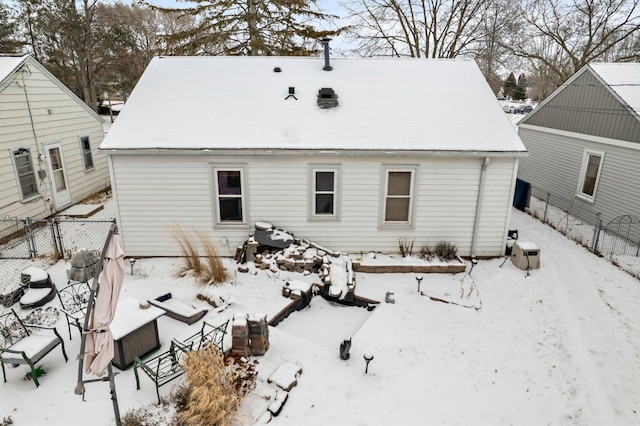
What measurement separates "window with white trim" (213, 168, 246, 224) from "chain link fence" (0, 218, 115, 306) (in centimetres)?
281

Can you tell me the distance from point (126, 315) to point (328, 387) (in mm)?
3239

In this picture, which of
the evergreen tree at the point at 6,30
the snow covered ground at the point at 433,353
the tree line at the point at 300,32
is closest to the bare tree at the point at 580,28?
Result: the tree line at the point at 300,32

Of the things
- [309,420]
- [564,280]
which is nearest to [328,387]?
[309,420]

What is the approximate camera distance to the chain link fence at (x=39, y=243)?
377 inches

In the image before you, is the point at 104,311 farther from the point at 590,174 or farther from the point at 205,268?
the point at 590,174

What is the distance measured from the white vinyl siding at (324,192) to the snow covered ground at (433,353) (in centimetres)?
189

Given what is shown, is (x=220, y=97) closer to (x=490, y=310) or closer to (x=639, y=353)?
(x=490, y=310)

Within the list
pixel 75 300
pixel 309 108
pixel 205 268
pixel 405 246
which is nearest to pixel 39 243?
pixel 75 300

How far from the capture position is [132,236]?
10266mm

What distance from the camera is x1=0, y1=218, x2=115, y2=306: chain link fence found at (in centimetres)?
957

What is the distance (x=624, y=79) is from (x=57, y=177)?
19.1 meters

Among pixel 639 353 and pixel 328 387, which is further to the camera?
pixel 639 353

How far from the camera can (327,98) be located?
421 inches

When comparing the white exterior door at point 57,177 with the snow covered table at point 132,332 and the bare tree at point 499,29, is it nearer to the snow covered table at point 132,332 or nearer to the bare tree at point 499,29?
the snow covered table at point 132,332
